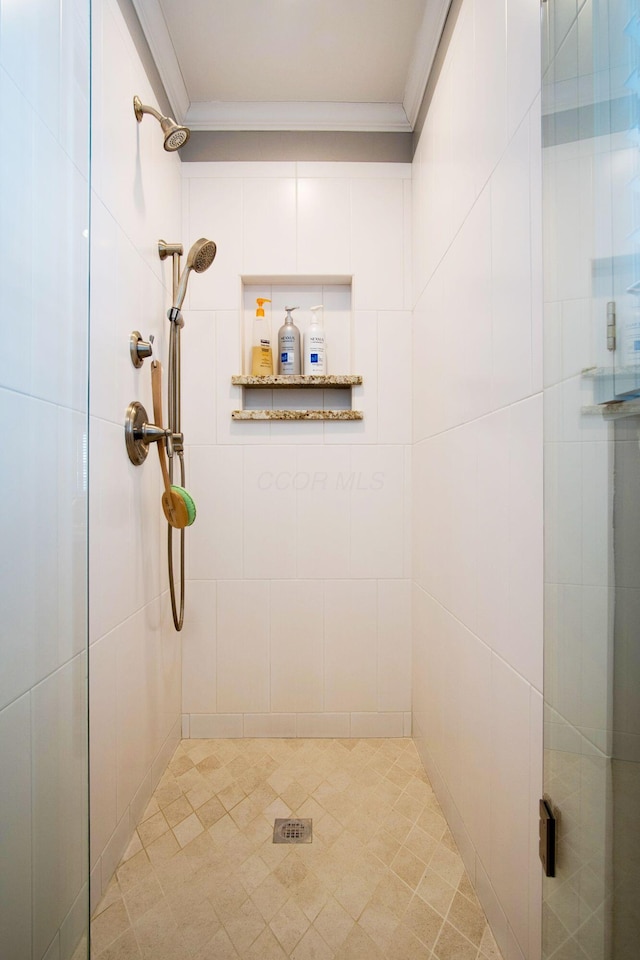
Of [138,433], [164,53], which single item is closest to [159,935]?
[138,433]

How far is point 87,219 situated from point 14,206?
178mm

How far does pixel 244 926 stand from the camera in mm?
1023

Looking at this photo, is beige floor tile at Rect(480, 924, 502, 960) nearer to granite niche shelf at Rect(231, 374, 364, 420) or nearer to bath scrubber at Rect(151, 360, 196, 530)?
bath scrubber at Rect(151, 360, 196, 530)

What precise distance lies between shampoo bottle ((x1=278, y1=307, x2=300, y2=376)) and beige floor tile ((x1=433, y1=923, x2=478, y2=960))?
1.57 metres

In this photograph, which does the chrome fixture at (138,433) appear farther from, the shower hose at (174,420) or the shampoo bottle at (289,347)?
the shampoo bottle at (289,347)

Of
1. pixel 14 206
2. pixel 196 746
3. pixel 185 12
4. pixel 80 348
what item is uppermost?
pixel 185 12

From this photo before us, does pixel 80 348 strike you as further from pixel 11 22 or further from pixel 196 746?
pixel 196 746

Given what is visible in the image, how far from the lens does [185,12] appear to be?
144 centimetres

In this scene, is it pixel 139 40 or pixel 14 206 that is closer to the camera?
pixel 14 206

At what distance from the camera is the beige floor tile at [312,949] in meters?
0.96

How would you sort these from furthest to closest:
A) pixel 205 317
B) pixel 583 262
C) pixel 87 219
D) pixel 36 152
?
pixel 205 317 → pixel 87 219 → pixel 36 152 → pixel 583 262

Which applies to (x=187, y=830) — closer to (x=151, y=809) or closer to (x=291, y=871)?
(x=151, y=809)

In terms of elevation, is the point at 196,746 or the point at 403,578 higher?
the point at 403,578

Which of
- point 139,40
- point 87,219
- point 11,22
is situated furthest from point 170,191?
point 11,22
